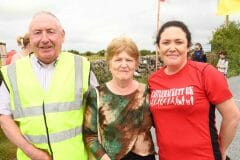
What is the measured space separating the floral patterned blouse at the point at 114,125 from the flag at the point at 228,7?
24020 mm

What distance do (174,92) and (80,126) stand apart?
78cm

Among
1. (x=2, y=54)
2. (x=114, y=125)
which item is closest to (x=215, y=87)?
(x=114, y=125)

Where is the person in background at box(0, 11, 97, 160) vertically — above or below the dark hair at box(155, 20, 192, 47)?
below

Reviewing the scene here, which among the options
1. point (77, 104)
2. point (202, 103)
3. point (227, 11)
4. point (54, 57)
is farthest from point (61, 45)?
point (227, 11)

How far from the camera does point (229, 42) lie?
33156mm

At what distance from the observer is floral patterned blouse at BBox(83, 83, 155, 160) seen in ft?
11.4

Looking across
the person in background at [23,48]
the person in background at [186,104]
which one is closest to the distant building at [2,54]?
the person in background at [23,48]

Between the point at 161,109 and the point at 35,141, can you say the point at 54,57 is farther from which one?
the point at 161,109

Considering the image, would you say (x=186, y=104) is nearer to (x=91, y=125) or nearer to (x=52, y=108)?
(x=91, y=125)

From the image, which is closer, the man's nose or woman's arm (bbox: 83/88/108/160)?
the man's nose

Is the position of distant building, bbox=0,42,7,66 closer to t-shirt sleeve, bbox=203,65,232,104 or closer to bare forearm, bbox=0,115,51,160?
bare forearm, bbox=0,115,51,160

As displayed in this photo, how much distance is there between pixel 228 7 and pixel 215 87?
24431mm

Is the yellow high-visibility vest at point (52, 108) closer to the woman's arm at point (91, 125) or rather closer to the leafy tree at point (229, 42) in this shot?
the woman's arm at point (91, 125)

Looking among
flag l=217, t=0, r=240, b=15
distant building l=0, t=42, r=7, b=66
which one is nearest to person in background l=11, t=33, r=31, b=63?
distant building l=0, t=42, r=7, b=66
